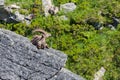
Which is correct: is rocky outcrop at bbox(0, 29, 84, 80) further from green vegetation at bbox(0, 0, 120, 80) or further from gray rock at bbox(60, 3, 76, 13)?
gray rock at bbox(60, 3, 76, 13)

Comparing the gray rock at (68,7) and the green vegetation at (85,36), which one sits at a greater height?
the gray rock at (68,7)

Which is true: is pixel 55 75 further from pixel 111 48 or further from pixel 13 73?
pixel 111 48

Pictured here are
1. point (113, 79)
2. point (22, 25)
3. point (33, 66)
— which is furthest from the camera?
point (22, 25)

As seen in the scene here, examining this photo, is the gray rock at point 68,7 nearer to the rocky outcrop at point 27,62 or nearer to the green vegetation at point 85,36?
the green vegetation at point 85,36

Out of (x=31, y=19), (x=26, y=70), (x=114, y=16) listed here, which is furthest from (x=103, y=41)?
(x=26, y=70)

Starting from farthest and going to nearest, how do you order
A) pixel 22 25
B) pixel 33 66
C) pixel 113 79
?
pixel 22 25 → pixel 113 79 → pixel 33 66

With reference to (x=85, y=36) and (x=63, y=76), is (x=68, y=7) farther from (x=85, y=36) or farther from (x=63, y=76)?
(x=63, y=76)

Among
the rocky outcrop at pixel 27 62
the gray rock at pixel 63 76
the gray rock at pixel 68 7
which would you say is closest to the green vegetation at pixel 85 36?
the gray rock at pixel 68 7
